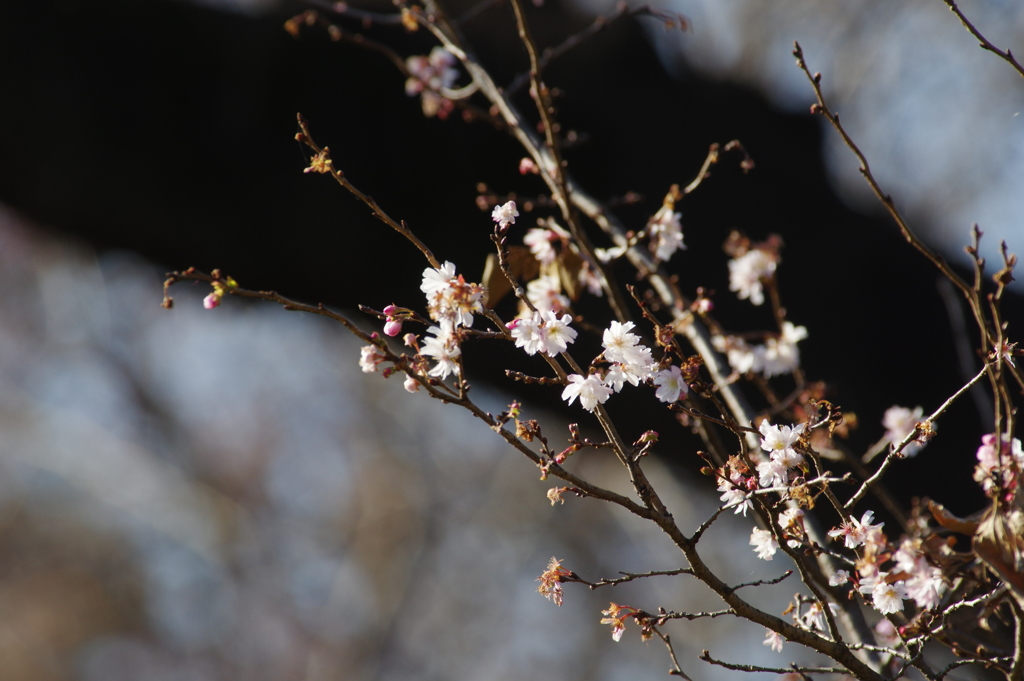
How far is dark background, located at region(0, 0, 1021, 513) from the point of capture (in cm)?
166

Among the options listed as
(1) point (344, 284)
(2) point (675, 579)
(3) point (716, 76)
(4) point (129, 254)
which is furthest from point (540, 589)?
(2) point (675, 579)

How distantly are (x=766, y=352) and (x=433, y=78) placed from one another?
3.39 ft

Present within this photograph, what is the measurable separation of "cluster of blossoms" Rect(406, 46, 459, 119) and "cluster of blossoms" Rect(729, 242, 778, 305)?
0.74 meters

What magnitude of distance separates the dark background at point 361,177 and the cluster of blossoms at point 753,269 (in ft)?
1.32

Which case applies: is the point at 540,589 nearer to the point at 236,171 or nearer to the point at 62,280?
the point at 236,171

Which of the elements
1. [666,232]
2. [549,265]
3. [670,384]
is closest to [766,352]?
[666,232]

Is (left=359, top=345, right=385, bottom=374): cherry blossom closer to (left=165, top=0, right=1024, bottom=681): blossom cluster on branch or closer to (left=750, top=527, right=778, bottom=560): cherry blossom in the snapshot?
(left=165, top=0, right=1024, bottom=681): blossom cluster on branch

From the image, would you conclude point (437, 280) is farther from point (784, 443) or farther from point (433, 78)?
point (433, 78)

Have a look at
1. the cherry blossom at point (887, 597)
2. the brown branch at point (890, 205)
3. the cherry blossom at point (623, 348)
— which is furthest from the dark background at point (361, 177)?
the cherry blossom at point (887, 597)

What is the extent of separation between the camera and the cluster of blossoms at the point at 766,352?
1407mm

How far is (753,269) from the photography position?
4.71ft

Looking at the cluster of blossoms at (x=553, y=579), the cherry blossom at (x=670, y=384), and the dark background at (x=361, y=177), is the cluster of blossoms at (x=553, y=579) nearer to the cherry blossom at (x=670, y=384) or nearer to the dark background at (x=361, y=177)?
the cherry blossom at (x=670, y=384)

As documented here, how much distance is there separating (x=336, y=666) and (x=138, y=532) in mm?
2378

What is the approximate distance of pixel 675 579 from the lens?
6.39m
